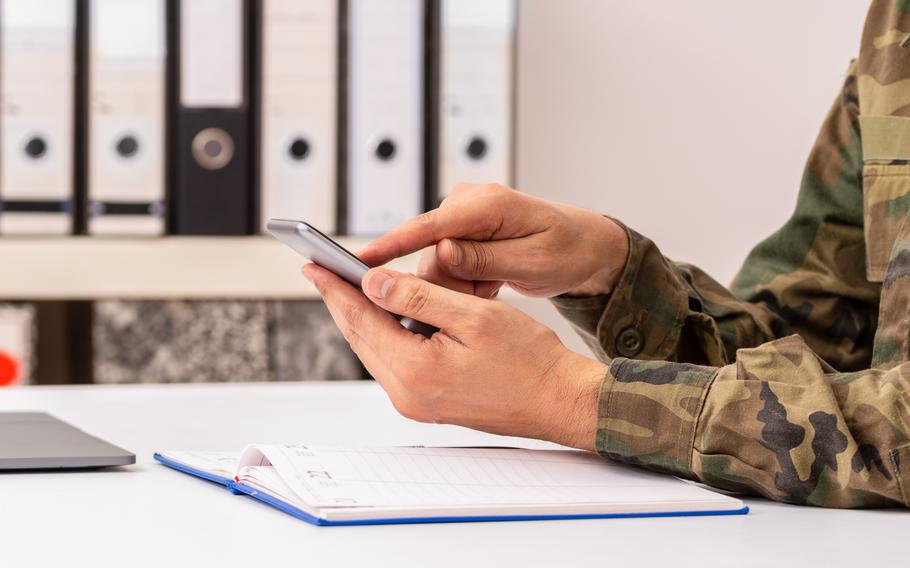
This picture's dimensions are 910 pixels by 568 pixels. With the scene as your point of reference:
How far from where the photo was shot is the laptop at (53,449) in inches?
25.1

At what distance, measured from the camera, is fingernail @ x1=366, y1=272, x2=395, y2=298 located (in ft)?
2.02

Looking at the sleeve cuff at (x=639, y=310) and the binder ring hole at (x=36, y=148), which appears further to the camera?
the binder ring hole at (x=36, y=148)

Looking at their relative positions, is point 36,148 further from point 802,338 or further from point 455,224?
point 802,338

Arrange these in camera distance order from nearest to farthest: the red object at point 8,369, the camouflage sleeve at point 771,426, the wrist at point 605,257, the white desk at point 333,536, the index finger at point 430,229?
the white desk at point 333,536 → the camouflage sleeve at point 771,426 → the index finger at point 430,229 → the wrist at point 605,257 → the red object at point 8,369

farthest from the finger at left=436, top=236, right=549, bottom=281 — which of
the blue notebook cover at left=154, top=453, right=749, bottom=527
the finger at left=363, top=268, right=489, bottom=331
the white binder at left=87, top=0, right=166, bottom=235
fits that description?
the white binder at left=87, top=0, right=166, bottom=235

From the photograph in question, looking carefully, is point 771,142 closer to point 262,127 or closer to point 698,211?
point 698,211

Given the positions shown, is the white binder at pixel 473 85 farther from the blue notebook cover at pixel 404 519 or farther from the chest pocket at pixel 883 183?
the blue notebook cover at pixel 404 519

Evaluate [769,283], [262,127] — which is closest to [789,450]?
[769,283]

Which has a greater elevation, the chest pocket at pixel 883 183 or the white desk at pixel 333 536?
the chest pocket at pixel 883 183

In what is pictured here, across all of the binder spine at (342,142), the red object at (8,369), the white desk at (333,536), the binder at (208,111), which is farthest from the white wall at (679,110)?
the white desk at (333,536)

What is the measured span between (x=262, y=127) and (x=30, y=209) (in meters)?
0.28

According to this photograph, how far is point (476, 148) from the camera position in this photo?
1.35 m

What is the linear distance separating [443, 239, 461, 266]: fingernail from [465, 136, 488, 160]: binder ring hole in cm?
65

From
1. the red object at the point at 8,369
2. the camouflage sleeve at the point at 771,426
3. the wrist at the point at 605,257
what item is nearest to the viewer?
the camouflage sleeve at the point at 771,426
